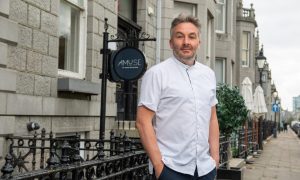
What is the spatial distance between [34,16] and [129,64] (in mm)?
2191

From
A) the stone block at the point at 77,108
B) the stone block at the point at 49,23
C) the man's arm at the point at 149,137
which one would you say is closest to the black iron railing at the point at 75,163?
the man's arm at the point at 149,137

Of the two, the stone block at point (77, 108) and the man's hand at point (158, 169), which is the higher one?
the stone block at point (77, 108)

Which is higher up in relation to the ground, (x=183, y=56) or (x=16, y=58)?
(x=16, y=58)

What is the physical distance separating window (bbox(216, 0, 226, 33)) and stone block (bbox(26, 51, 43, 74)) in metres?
16.5

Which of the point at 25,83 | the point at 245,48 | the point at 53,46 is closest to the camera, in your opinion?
the point at 25,83

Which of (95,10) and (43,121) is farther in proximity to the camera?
(95,10)

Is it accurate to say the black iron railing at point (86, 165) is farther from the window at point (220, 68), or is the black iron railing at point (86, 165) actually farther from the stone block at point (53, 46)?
the window at point (220, 68)

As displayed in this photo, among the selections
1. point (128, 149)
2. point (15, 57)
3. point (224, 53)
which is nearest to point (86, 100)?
point (15, 57)

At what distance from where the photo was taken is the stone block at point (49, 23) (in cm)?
776

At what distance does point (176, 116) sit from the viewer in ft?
11.1

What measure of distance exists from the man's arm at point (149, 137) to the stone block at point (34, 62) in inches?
168

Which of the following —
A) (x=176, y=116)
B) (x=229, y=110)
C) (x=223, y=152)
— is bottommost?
(x=223, y=152)

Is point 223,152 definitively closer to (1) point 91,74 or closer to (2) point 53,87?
(1) point 91,74

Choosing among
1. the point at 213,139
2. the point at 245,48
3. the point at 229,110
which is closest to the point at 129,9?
the point at 229,110
